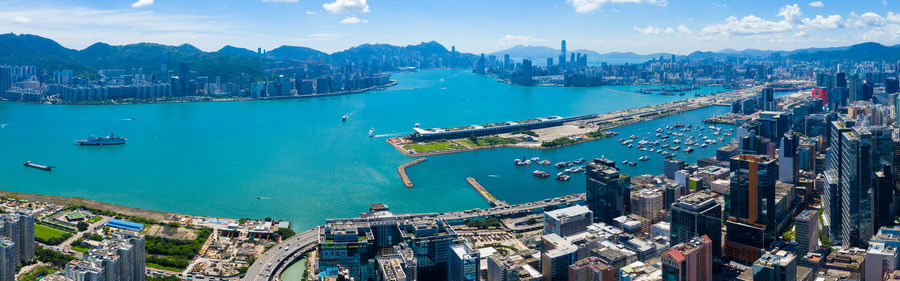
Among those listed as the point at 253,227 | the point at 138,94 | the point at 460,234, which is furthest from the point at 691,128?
the point at 138,94

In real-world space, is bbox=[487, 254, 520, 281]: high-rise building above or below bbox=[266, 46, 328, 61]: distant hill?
below

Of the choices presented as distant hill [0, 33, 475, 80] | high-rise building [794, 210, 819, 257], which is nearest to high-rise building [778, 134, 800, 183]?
high-rise building [794, 210, 819, 257]

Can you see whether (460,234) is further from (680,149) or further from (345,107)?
(345,107)

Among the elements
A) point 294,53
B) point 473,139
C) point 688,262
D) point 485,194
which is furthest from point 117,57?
point 688,262

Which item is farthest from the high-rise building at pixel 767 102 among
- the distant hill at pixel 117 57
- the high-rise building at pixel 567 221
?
the distant hill at pixel 117 57

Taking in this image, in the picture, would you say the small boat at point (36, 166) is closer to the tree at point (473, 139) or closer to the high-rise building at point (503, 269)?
the tree at point (473, 139)

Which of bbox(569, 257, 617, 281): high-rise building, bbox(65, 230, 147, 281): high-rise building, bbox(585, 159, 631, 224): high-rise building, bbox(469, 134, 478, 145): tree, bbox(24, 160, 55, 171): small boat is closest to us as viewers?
bbox(65, 230, 147, 281): high-rise building

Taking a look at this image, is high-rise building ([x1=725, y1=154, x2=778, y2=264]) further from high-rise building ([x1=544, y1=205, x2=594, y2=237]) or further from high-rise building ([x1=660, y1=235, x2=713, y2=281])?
high-rise building ([x1=544, y1=205, x2=594, y2=237])
